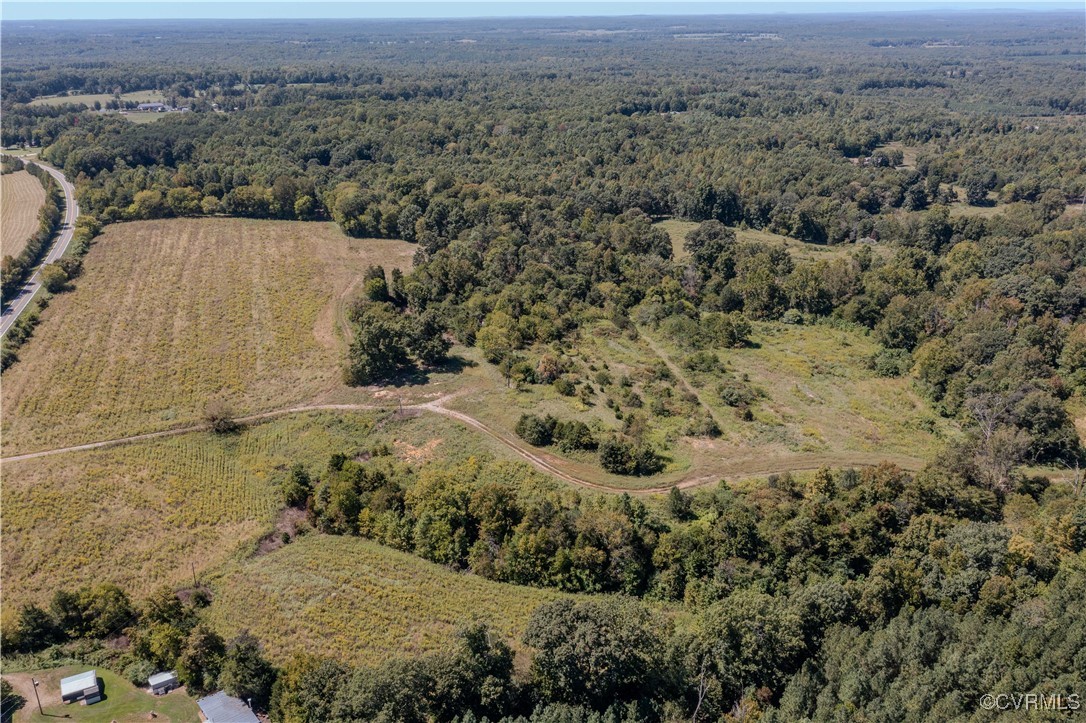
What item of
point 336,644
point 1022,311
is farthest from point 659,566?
point 1022,311

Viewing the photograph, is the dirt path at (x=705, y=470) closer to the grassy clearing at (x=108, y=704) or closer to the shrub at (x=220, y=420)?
the shrub at (x=220, y=420)

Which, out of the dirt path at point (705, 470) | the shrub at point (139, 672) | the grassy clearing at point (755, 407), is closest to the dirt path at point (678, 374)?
the grassy clearing at point (755, 407)

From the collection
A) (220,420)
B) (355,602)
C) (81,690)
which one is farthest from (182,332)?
(81,690)

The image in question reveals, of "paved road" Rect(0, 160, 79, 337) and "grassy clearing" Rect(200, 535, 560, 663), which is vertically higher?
"paved road" Rect(0, 160, 79, 337)

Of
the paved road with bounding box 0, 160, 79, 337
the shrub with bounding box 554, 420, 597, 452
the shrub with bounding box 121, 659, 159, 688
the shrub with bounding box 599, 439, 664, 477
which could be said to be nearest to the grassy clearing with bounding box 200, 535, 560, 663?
the shrub with bounding box 121, 659, 159, 688

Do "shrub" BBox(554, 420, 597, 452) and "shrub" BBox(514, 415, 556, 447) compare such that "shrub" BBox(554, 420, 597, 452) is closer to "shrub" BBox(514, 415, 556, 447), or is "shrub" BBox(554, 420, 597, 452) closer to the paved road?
"shrub" BBox(514, 415, 556, 447)

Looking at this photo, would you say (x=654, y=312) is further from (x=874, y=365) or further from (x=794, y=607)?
(x=794, y=607)

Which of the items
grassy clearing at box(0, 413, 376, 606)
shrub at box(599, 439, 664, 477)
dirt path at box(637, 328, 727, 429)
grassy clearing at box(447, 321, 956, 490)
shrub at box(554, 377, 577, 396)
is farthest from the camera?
shrub at box(554, 377, 577, 396)
